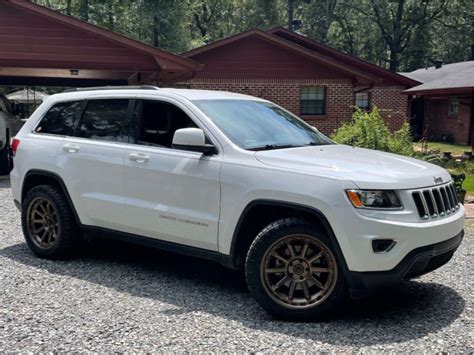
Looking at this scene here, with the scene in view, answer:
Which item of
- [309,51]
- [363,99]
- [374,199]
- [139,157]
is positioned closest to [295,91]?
[309,51]

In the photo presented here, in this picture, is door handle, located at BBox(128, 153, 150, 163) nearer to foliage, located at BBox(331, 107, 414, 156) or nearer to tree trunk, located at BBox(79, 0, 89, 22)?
foliage, located at BBox(331, 107, 414, 156)

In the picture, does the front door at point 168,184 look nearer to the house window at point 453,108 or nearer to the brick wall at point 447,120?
the brick wall at point 447,120

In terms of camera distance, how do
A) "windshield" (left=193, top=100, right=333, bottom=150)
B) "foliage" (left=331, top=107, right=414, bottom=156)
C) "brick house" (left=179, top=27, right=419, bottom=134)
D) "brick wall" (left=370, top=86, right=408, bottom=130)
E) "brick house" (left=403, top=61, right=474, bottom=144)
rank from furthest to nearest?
"brick wall" (left=370, top=86, right=408, bottom=130)
"brick house" (left=403, top=61, right=474, bottom=144)
"brick house" (left=179, top=27, right=419, bottom=134)
"foliage" (left=331, top=107, right=414, bottom=156)
"windshield" (left=193, top=100, right=333, bottom=150)

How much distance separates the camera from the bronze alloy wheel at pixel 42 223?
20.5ft

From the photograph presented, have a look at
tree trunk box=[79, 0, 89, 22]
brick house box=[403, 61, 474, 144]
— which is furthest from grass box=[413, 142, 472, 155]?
tree trunk box=[79, 0, 89, 22]

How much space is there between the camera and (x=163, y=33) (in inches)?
1341

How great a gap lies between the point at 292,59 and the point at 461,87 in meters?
6.60

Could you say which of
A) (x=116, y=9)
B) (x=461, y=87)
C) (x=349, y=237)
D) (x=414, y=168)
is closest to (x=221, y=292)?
(x=349, y=237)

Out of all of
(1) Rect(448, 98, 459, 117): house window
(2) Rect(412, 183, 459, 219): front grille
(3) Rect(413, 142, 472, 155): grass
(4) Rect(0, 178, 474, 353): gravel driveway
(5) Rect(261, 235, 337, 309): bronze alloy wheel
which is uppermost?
(1) Rect(448, 98, 459, 117): house window

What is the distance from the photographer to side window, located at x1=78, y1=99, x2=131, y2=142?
5.75m

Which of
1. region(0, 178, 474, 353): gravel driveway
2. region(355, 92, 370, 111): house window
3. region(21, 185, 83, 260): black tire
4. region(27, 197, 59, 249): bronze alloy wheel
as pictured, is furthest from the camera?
region(355, 92, 370, 111): house window

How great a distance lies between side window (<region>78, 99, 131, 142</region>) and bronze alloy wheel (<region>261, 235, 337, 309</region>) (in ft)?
6.98

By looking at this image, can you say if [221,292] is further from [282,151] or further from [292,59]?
[292,59]

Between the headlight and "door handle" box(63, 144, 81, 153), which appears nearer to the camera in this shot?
the headlight
